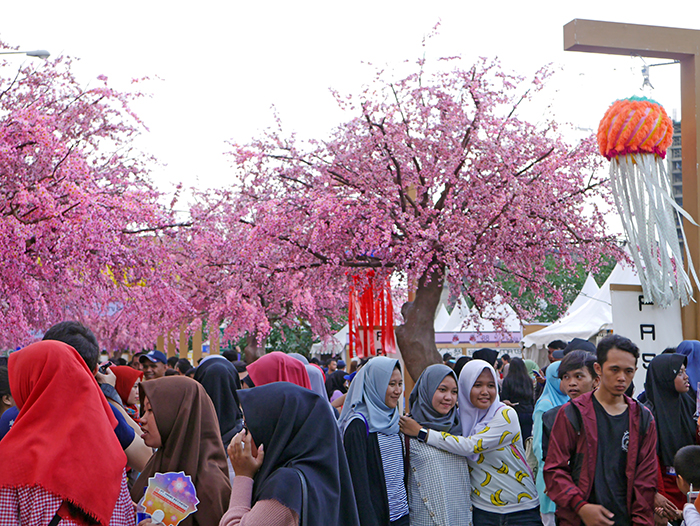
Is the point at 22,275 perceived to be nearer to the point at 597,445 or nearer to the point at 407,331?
the point at 407,331

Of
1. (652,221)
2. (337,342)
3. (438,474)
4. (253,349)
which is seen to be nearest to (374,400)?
(438,474)

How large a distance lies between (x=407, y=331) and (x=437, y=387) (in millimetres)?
6500

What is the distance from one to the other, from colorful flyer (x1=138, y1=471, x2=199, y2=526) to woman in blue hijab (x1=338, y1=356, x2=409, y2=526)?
1328 mm

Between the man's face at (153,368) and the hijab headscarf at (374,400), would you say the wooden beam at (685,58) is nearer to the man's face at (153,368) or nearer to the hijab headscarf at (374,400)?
the hijab headscarf at (374,400)

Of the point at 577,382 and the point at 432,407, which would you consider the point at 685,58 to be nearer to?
the point at 577,382

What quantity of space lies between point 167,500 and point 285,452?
681mm

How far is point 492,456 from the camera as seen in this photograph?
15.4 ft

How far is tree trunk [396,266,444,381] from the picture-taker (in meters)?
11.2

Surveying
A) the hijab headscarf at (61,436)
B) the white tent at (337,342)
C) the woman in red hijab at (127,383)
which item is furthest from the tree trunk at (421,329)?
the white tent at (337,342)

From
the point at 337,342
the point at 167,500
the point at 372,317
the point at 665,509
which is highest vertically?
the point at 372,317

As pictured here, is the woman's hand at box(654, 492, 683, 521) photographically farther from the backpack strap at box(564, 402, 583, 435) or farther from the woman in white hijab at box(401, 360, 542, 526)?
the woman in white hijab at box(401, 360, 542, 526)

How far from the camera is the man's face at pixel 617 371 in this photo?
13.3 ft

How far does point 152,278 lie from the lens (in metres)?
15.0

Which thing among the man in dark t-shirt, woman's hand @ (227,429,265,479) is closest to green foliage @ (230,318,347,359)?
the man in dark t-shirt
